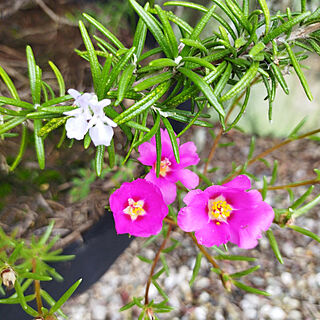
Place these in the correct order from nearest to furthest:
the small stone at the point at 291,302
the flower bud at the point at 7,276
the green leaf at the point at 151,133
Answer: the green leaf at the point at 151,133 < the flower bud at the point at 7,276 < the small stone at the point at 291,302

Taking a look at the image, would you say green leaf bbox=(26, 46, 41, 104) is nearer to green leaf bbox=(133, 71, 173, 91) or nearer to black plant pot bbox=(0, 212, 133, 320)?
green leaf bbox=(133, 71, 173, 91)

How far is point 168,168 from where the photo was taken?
775mm

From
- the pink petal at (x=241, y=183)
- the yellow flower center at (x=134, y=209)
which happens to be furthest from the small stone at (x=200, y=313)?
the pink petal at (x=241, y=183)

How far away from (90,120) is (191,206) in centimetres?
28

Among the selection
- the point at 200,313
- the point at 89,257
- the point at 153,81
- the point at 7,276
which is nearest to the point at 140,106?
the point at 153,81

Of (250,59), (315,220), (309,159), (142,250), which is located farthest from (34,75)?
(309,159)

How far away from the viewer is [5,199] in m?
1.26

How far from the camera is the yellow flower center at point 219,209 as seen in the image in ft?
2.34

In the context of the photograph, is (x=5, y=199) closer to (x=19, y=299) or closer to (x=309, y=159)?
(x=19, y=299)

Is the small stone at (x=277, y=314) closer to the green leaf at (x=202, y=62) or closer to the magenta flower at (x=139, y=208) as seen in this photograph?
the magenta flower at (x=139, y=208)

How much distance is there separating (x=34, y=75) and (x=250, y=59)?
1.29 feet

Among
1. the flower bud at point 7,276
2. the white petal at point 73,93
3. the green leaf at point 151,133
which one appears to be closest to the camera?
the white petal at point 73,93

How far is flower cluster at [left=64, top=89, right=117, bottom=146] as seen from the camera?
1.60 ft

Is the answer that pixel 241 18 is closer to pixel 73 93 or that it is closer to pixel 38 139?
pixel 73 93
